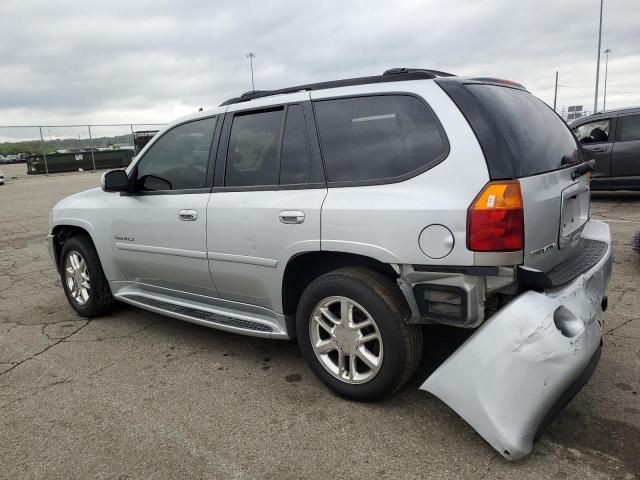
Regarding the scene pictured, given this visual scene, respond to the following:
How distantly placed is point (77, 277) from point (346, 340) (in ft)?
9.74

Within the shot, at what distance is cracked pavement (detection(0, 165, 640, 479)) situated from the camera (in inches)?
95.3

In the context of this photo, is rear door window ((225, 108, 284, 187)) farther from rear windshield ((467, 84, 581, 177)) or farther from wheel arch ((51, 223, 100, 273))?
wheel arch ((51, 223, 100, 273))

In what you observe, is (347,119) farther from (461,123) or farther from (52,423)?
(52,423)

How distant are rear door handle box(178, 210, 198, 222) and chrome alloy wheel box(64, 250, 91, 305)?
57.8 inches

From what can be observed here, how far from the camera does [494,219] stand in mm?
2379

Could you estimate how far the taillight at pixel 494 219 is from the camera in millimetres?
2381

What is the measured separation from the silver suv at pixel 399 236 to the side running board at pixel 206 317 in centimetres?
1

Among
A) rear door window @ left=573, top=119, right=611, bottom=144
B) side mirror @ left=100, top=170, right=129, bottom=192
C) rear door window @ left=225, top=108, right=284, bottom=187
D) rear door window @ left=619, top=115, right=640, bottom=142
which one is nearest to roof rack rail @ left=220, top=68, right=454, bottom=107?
rear door window @ left=225, top=108, right=284, bottom=187

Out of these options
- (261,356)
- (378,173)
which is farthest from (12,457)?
(378,173)

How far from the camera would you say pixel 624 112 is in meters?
9.11

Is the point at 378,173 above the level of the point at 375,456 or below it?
above

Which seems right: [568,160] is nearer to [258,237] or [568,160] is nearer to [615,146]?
[258,237]

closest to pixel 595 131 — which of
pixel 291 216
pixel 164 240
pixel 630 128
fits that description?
pixel 630 128

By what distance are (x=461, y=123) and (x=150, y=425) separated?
2.32 m
